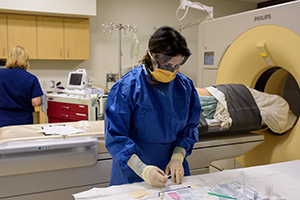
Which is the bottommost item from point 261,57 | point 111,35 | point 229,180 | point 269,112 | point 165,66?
point 229,180

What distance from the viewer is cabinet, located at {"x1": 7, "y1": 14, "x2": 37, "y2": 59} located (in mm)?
3541

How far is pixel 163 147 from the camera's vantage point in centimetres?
128

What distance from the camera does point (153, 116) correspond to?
1.19 m

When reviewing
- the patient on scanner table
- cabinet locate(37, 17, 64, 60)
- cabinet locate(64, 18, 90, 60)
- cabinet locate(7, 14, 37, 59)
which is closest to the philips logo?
the patient on scanner table

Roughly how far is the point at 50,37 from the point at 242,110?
2.86 m

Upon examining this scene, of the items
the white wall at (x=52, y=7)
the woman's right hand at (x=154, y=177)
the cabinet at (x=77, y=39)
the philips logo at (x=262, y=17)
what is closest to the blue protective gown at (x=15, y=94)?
the white wall at (x=52, y=7)

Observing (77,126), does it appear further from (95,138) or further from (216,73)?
→ (216,73)

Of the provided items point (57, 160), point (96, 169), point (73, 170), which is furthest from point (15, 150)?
point (96, 169)

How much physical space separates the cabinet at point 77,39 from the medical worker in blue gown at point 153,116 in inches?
113

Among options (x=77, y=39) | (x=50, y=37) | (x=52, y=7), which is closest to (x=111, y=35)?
(x=77, y=39)

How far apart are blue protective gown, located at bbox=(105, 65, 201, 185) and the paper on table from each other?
0.65 m

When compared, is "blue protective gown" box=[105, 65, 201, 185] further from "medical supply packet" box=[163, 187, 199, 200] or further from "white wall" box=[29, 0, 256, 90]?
"white wall" box=[29, 0, 256, 90]

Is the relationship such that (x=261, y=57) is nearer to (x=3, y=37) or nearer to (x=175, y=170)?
(x=175, y=170)

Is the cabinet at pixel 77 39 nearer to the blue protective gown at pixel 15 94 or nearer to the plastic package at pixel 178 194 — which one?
the blue protective gown at pixel 15 94
